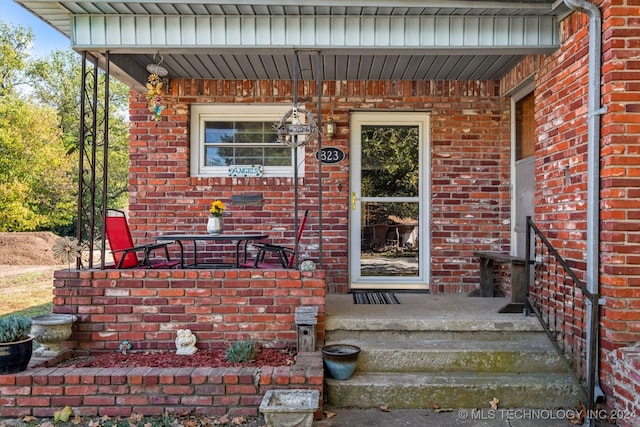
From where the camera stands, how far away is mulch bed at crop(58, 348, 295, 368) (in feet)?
11.5

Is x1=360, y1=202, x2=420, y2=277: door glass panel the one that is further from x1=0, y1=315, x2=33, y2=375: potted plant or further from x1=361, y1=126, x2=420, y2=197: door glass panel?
x1=0, y1=315, x2=33, y2=375: potted plant

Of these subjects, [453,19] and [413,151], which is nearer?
[453,19]

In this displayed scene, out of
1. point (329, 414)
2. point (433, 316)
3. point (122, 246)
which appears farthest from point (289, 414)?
point (122, 246)

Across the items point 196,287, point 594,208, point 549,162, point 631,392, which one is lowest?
point 631,392

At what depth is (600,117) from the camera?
3.35m

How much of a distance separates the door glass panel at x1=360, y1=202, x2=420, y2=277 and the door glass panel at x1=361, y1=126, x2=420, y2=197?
0.18 metres

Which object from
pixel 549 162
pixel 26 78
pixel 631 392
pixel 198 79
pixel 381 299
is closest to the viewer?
pixel 631 392

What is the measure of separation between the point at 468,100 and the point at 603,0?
6.89ft

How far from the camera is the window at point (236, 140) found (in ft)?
17.9

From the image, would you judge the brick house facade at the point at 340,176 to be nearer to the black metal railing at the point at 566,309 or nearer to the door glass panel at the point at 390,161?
the door glass panel at the point at 390,161

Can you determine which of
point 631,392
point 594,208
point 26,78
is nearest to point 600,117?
point 594,208

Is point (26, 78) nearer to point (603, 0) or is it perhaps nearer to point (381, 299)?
point (381, 299)

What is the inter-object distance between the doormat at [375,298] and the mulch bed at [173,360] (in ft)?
4.14

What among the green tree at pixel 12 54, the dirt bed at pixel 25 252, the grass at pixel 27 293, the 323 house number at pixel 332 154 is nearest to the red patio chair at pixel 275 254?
the 323 house number at pixel 332 154
